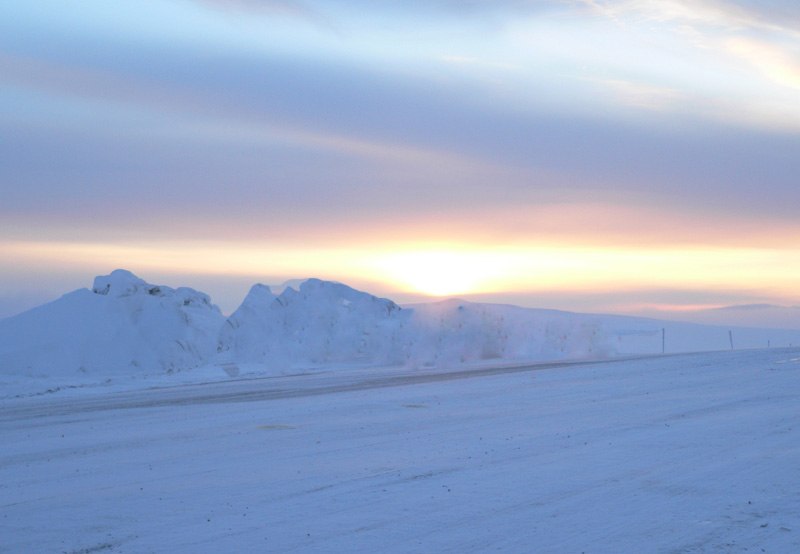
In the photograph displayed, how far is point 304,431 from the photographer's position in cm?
1414

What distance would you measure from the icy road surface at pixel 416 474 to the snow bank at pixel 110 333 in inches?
657

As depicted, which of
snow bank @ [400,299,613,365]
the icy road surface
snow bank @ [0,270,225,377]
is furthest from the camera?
snow bank @ [400,299,613,365]

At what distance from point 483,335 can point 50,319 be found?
2154 cm

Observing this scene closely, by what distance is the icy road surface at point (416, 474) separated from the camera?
7188mm

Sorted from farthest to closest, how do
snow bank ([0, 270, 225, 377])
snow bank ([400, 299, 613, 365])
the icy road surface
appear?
snow bank ([400, 299, 613, 365])
snow bank ([0, 270, 225, 377])
the icy road surface

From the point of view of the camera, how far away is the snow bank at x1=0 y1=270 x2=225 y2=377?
113 feet

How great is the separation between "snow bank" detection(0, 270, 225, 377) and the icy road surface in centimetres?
1668

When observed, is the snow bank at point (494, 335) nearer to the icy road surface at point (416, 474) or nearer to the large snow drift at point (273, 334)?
the large snow drift at point (273, 334)

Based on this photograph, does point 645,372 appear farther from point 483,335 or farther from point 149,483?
point 149,483

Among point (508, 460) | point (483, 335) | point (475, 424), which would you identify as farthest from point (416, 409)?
point (483, 335)

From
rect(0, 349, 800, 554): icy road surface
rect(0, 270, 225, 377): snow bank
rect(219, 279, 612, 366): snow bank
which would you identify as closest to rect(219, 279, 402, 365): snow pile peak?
rect(219, 279, 612, 366): snow bank

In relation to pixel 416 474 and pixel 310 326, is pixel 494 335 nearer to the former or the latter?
pixel 310 326

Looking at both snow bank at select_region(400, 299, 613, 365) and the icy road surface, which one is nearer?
the icy road surface

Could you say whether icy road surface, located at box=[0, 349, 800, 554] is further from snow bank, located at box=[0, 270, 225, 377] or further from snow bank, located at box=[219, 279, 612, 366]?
snow bank, located at box=[219, 279, 612, 366]
